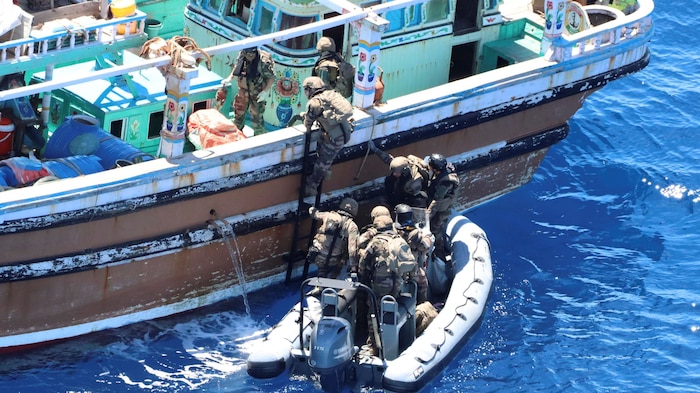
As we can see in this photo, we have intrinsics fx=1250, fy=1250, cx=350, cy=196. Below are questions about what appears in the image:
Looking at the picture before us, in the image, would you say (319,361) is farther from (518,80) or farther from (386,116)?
(518,80)

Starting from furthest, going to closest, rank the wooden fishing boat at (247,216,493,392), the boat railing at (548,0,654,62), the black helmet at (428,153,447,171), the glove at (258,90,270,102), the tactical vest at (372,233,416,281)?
the boat railing at (548,0,654,62), the glove at (258,90,270,102), the black helmet at (428,153,447,171), the tactical vest at (372,233,416,281), the wooden fishing boat at (247,216,493,392)

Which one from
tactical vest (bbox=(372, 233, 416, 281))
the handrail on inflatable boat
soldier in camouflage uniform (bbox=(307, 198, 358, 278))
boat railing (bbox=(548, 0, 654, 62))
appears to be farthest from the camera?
boat railing (bbox=(548, 0, 654, 62))

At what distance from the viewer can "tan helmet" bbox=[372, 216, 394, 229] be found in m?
14.3

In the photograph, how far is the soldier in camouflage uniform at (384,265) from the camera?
13914mm

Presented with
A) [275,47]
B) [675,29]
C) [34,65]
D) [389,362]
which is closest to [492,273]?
[389,362]

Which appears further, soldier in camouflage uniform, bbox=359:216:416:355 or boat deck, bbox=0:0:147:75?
boat deck, bbox=0:0:147:75

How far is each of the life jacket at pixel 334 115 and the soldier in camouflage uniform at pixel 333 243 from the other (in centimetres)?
95

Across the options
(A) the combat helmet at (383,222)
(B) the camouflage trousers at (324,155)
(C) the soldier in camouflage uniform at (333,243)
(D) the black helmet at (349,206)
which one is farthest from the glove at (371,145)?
(A) the combat helmet at (383,222)

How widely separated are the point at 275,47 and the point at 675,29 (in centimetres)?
1036

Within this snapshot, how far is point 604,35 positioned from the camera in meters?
17.0

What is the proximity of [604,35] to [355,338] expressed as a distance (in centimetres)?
571

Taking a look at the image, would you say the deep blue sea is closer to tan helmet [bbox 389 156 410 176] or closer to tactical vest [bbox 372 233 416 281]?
tactical vest [bbox 372 233 416 281]

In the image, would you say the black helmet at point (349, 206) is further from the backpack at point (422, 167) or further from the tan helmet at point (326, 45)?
the tan helmet at point (326, 45)

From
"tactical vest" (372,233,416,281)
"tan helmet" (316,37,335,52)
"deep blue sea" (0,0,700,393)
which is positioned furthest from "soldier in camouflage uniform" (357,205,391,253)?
"tan helmet" (316,37,335,52)
